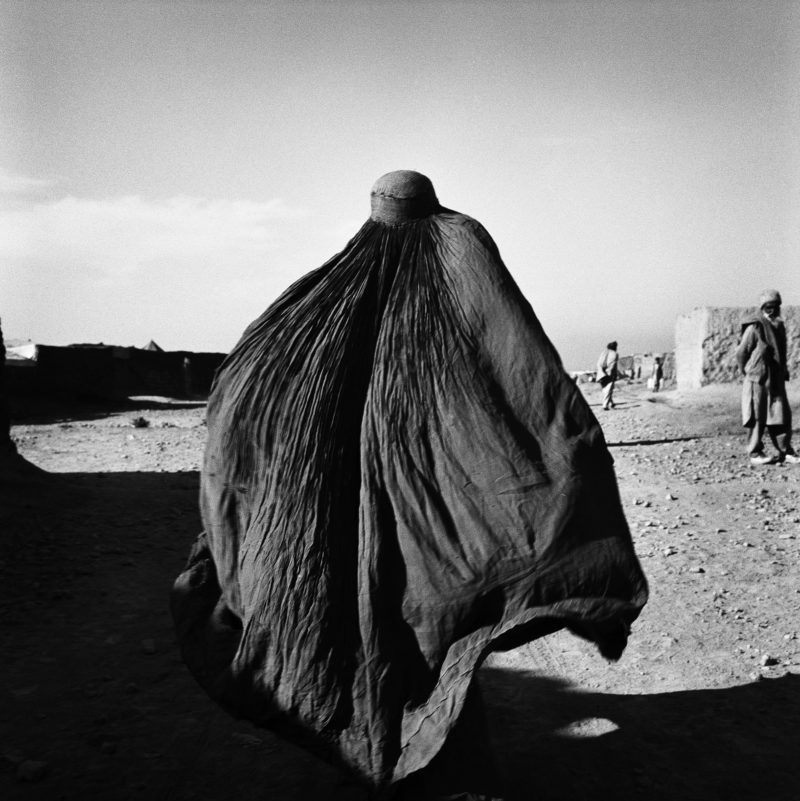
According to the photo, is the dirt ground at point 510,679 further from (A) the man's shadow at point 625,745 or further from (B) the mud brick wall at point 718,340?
(B) the mud brick wall at point 718,340

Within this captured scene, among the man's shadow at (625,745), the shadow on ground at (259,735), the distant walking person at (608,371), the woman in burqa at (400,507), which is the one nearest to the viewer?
the woman in burqa at (400,507)

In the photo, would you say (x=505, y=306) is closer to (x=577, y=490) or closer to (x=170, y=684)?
(x=577, y=490)

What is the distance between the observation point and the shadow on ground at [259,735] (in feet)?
8.80

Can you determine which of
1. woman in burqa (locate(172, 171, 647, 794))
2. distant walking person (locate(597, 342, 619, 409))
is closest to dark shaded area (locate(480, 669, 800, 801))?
woman in burqa (locate(172, 171, 647, 794))

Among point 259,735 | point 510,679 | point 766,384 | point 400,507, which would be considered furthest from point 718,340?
point 400,507

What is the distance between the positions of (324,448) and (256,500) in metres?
0.25

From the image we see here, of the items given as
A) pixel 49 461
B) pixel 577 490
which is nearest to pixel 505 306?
pixel 577 490

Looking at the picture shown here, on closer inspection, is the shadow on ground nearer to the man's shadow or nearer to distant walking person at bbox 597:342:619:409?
the man's shadow

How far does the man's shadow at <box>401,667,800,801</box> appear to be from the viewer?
7.53 ft

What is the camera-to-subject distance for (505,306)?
2.09 m

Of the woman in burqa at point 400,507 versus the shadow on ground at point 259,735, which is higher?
the woman in burqa at point 400,507

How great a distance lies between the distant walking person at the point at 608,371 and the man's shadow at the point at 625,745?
35.3 ft

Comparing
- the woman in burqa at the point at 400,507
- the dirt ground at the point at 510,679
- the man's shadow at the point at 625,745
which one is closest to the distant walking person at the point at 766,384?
the dirt ground at the point at 510,679

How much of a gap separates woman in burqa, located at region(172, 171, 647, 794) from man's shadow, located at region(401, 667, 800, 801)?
1.03 ft
